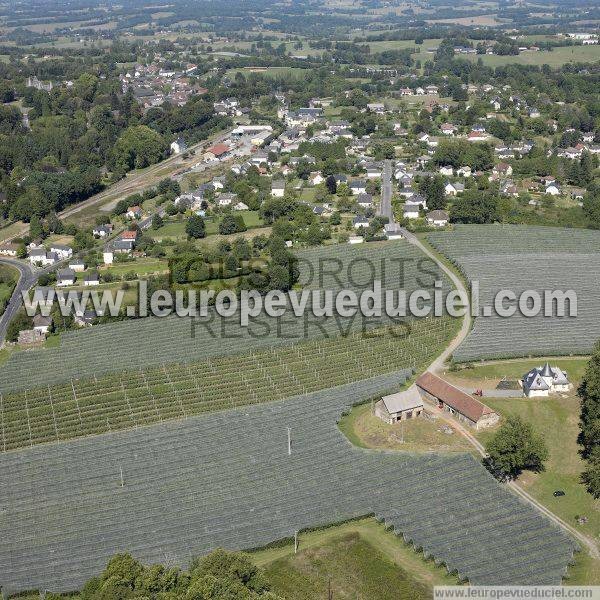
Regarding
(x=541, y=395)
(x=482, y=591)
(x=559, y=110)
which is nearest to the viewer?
(x=482, y=591)

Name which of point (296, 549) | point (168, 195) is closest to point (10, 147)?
point (168, 195)

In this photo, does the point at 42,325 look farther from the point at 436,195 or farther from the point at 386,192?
the point at 386,192

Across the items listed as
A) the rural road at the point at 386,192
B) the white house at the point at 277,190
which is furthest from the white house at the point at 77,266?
the rural road at the point at 386,192

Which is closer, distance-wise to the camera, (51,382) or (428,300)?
(51,382)

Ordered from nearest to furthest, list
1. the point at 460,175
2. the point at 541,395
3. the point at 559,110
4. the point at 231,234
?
1. the point at 541,395
2. the point at 231,234
3. the point at 460,175
4. the point at 559,110

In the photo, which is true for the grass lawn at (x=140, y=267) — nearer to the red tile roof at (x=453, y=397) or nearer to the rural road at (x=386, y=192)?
the rural road at (x=386, y=192)

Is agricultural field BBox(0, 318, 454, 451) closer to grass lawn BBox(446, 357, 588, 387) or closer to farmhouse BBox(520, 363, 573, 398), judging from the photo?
grass lawn BBox(446, 357, 588, 387)

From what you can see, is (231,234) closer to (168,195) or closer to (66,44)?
(168,195)
